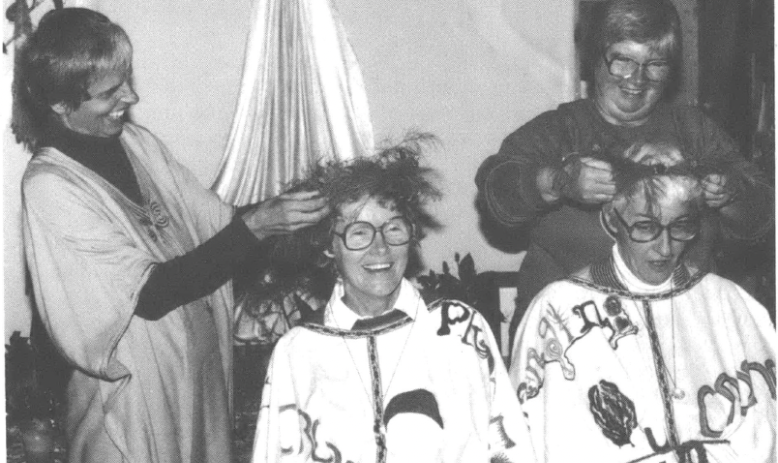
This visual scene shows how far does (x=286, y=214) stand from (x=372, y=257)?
22 cm

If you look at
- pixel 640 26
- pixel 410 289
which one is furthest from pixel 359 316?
pixel 640 26

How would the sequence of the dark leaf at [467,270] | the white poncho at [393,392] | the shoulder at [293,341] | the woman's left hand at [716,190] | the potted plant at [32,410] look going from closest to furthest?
the white poncho at [393,392] → the shoulder at [293,341] → the woman's left hand at [716,190] → the potted plant at [32,410] → the dark leaf at [467,270]

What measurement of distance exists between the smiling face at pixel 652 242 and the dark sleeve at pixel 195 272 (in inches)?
35.3

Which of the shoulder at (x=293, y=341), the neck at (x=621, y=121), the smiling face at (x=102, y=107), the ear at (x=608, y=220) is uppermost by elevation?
the smiling face at (x=102, y=107)

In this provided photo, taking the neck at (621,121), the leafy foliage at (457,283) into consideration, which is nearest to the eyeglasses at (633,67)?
the neck at (621,121)

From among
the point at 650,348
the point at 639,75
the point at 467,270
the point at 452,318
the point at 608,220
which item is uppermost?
the point at 639,75

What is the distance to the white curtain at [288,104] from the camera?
4.63 metres

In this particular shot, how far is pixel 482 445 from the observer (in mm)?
2584

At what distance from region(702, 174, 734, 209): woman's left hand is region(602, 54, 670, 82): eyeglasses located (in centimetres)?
29

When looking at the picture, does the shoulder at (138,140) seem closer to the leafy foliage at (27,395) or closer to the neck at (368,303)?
the neck at (368,303)

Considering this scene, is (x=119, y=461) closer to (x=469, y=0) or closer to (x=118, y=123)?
(x=118, y=123)

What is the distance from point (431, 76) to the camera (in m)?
4.79

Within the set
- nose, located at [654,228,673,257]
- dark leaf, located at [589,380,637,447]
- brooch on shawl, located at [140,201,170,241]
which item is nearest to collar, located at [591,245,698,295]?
nose, located at [654,228,673,257]

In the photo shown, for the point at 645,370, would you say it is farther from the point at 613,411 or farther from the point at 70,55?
the point at 70,55
